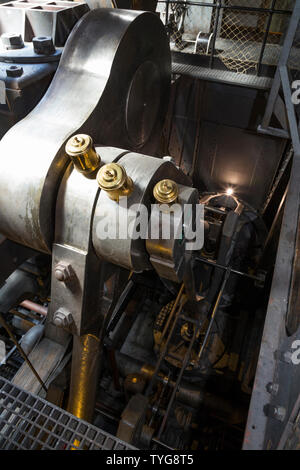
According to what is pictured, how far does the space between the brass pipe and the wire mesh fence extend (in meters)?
4.53

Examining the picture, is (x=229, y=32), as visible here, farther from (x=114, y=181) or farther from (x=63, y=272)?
(x=63, y=272)

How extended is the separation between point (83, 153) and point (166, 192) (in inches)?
21.6

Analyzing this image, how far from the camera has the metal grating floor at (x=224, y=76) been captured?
4.68 metres

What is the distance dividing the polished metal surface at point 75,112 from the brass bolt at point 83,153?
176 mm

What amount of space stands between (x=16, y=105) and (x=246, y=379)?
12.9 ft

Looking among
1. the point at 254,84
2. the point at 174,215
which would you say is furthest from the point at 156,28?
the point at 254,84

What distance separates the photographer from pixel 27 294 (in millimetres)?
3766

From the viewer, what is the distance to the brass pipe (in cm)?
250

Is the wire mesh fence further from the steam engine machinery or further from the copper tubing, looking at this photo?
the copper tubing

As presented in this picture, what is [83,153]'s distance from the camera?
6.17 ft

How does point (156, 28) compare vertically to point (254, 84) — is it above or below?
above

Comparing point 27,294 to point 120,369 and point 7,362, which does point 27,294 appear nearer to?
point 7,362

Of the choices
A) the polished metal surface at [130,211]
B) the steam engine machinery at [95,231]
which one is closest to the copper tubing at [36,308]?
the steam engine machinery at [95,231]

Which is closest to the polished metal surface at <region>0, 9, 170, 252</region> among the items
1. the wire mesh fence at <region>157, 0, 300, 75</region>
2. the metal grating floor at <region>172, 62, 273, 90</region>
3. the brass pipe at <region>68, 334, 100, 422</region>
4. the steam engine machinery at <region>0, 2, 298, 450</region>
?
the steam engine machinery at <region>0, 2, 298, 450</region>
